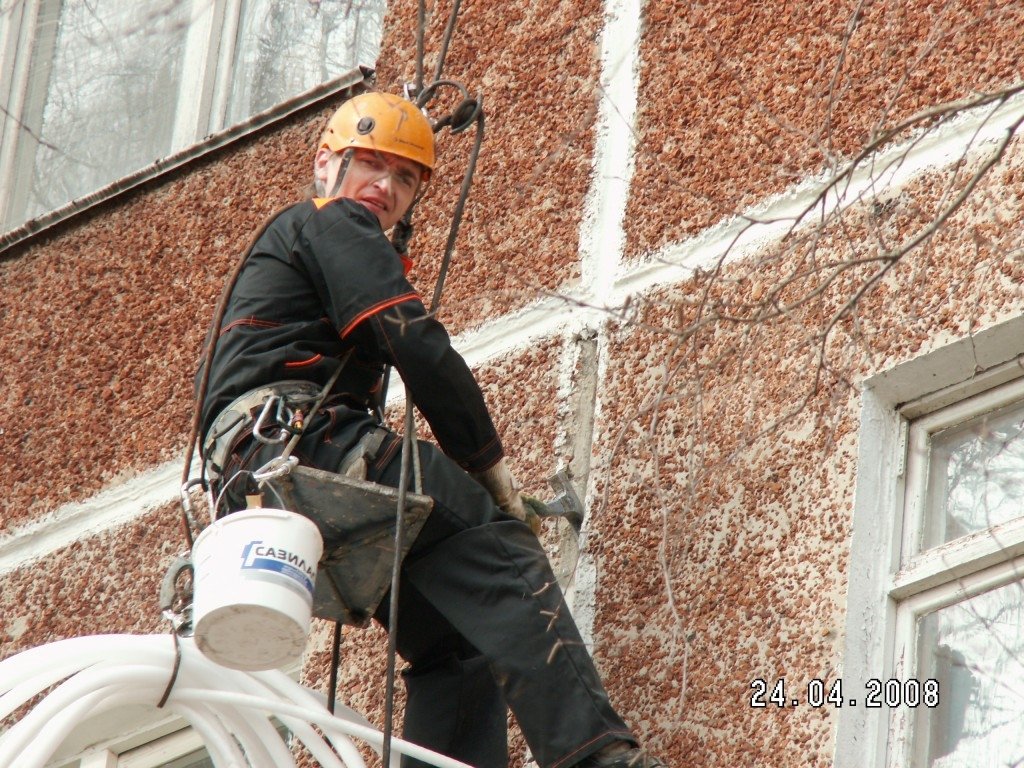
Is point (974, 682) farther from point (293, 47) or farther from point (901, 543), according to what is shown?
point (293, 47)

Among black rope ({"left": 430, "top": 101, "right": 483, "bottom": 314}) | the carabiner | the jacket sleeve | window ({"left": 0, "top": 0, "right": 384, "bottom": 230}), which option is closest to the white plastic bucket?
the carabiner

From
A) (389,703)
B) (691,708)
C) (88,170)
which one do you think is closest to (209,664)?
(389,703)

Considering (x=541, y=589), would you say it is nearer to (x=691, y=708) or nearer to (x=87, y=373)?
(x=691, y=708)

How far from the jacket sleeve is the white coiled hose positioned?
0.59 metres

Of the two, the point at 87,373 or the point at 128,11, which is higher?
the point at 128,11

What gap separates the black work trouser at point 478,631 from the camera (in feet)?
12.2

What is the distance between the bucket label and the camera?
356 cm

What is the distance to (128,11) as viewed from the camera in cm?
662

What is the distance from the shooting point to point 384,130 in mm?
4473

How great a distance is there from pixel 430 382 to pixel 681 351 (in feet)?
2.05

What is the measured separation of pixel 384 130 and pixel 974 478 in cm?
148

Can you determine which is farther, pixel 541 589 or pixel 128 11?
pixel 128 11

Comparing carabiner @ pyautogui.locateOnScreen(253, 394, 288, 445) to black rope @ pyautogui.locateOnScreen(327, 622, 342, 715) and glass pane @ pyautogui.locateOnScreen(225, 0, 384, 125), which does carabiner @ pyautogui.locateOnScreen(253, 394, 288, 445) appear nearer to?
black rope @ pyautogui.locateOnScreen(327, 622, 342, 715)

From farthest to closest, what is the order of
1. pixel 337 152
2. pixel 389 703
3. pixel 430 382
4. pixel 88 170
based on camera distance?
1. pixel 88 170
2. pixel 337 152
3. pixel 430 382
4. pixel 389 703
